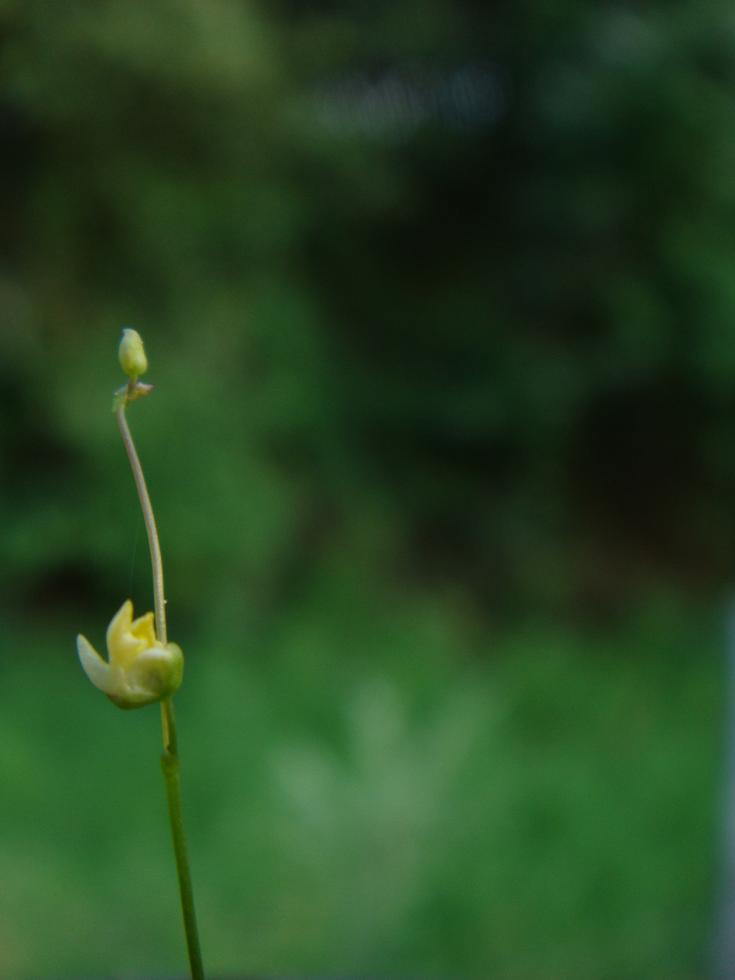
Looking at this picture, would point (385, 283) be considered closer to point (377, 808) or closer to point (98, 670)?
point (377, 808)

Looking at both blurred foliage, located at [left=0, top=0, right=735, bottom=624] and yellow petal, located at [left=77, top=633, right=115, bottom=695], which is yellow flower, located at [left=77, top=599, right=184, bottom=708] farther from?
blurred foliage, located at [left=0, top=0, right=735, bottom=624]

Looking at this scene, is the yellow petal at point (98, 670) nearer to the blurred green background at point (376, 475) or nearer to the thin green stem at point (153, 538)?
the thin green stem at point (153, 538)

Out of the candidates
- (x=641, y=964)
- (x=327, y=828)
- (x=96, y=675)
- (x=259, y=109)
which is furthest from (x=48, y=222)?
(x=96, y=675)

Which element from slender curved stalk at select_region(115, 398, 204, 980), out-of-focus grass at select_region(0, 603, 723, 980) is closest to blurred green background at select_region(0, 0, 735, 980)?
out-of-focus grass at select_region(0, 603, 723, 980)

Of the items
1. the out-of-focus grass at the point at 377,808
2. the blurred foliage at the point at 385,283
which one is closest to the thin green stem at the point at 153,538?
the out-of-focus grass at the point at 377,808

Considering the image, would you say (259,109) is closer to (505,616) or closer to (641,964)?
(505,616)

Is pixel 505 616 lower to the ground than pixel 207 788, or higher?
higher

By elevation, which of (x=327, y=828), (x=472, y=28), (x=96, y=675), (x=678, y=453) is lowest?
(x=96, y=675)
